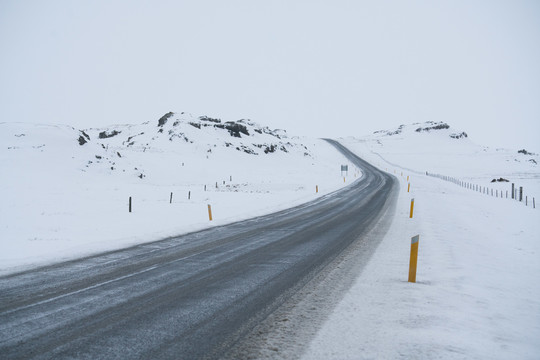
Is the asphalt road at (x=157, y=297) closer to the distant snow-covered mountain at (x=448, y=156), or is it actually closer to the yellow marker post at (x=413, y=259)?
the yellow marker post at (x=413, y=259)

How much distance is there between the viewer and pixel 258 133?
85.3 m

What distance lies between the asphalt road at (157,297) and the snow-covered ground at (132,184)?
2.27 metres

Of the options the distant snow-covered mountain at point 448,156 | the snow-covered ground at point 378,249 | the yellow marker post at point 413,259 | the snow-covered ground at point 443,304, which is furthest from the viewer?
the distant snow-covered mountain at point 448,156

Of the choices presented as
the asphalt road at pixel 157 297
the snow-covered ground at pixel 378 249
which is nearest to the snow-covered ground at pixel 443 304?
the snow-covered ground at pixel 378 249

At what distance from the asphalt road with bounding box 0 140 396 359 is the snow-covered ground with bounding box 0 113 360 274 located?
227 centimetres

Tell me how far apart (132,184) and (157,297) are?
33.7m

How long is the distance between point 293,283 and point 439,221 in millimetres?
12462

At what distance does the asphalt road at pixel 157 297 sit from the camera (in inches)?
183

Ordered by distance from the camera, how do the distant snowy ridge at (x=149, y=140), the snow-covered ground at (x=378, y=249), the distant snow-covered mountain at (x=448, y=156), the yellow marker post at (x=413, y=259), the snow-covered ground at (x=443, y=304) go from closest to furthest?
1. the snow-covered ground at (x=443, y=304)
2. the snow-covered ground at (x=378, y=249)
3. the yellow marker post at (x=413, y=259)
4. the distant snowy ridge at (x=149, y=140)
5. the distant snow-covered mountain at (x=448, y=156)

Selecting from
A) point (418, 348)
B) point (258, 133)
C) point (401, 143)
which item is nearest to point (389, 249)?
point (418, 348)

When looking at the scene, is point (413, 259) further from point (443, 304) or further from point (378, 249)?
point (378, 249)

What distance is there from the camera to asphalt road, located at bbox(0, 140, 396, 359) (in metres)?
4.65

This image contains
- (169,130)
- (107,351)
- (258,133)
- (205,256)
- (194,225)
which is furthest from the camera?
→ (258,133)

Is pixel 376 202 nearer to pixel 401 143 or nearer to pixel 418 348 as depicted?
pixel 418 348
